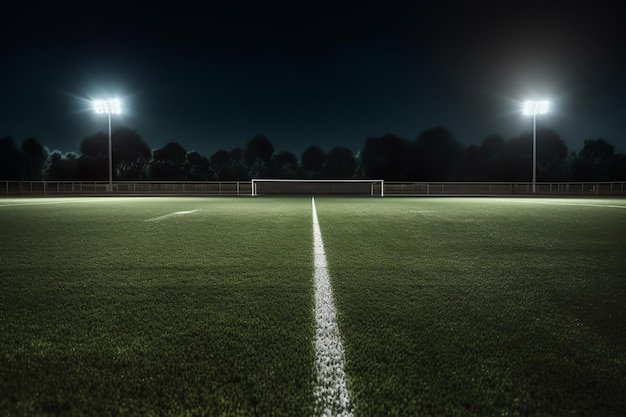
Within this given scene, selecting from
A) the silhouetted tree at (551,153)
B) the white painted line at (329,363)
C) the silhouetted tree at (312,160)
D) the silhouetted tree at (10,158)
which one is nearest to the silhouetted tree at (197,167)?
the silhouetted tree at (312,160)

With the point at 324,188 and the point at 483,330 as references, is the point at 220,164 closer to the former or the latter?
the point at 324,188

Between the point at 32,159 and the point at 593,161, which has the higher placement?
the point at 32,159

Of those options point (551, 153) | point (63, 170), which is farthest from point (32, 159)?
point (551, 153)

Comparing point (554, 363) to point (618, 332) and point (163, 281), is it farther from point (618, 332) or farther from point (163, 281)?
point (163, 281)

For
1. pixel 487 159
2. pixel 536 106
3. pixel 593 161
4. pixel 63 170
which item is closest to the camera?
pixel 536 106

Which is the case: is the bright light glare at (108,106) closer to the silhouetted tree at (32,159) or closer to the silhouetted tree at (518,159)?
the silhouetted tree at (32,159)

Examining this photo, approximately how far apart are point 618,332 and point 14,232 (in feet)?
28.4

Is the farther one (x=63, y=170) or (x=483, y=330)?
(x=63, y=170)

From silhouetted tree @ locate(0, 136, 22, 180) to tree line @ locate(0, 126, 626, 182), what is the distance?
0.13 metres

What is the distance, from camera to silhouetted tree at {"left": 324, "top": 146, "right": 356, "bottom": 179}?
233 ft

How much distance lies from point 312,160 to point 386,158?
531 inches

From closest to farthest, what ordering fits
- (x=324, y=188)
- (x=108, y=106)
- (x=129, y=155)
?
1. (x=108, y=106)
2. (x=324, y=188)
3. (x=129, y=155)

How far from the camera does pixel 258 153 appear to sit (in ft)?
241

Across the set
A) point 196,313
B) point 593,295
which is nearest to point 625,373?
point 593,295
